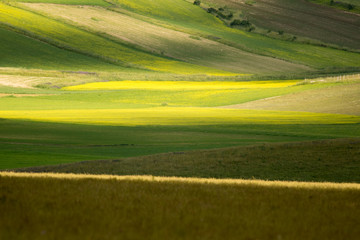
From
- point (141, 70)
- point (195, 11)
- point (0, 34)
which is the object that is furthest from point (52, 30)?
point (195, 11)

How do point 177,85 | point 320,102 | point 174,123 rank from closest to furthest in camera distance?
point 174,123 → point 320,102 → point 177,85

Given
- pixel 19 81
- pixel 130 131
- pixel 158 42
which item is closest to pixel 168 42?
pixel 158 42

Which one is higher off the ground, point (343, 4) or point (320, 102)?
point (343, 4)

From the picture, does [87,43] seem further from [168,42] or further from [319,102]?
[319,102]

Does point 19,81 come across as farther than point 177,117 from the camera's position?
Yes

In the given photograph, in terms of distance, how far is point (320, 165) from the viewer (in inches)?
879

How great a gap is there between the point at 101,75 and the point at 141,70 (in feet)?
32.8

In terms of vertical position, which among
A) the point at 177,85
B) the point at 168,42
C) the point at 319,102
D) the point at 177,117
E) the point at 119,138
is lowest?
the point at 177,85

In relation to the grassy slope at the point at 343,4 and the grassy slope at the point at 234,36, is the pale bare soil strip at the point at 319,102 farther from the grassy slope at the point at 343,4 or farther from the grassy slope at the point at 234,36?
the grassy slope at the point at 343,4

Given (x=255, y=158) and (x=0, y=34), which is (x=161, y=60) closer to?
(x=0, y=34)

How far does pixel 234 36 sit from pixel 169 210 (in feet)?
356

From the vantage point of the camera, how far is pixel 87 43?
3681 inches

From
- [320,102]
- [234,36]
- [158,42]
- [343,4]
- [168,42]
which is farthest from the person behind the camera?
[343,4]

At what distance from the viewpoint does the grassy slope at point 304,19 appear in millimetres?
124312
